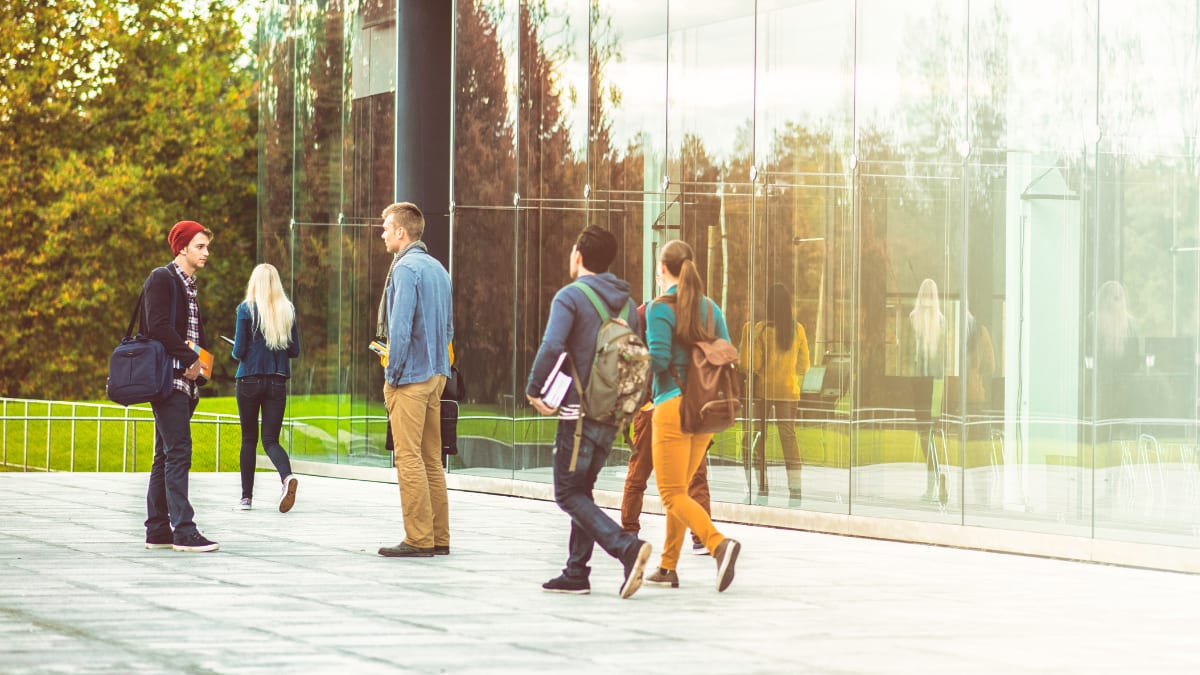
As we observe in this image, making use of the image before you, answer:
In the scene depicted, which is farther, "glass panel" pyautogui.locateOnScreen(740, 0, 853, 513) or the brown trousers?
"glass panel" pyautogui.locateOnScreen(740, 0, 853, 513)

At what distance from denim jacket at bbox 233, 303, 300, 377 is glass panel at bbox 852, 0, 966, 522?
4.63m

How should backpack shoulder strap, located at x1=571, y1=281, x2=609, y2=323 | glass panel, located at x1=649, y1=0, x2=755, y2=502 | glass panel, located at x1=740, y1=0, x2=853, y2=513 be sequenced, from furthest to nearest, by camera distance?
glass panel, located at x1=649, y1=0, x2=755, y2=502 < glass panel, located at x1=740, y1=0, x2=853, y2=513 < backpack shoulder strap, located at x1=571, y1=281, x2=609, y2=323

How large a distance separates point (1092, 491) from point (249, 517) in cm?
628

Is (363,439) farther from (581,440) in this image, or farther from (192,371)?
(581,440)

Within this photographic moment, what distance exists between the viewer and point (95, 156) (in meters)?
39.4

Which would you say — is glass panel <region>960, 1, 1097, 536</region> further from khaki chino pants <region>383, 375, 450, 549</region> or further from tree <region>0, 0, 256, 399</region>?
tree <region>0, 0, 256, 399</region>

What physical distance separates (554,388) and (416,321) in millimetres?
1932

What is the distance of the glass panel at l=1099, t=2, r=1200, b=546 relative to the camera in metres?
11.0

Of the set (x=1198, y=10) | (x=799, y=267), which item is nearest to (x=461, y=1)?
(x=799, y=267)

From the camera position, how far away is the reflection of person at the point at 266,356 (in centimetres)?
1362

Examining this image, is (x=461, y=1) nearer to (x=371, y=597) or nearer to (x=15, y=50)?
(x=371, y=597)

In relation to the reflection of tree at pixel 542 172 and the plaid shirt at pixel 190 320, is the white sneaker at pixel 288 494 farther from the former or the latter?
the reflection of tree at pixel 542 172

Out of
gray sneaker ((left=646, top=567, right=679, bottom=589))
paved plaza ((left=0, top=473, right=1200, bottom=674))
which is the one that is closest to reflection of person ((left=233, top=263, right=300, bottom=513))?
paved plaza ((left=0, top=473, right=1200, bottom=674))

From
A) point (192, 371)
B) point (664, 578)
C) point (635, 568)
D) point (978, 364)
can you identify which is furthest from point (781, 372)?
point (635, 568)
